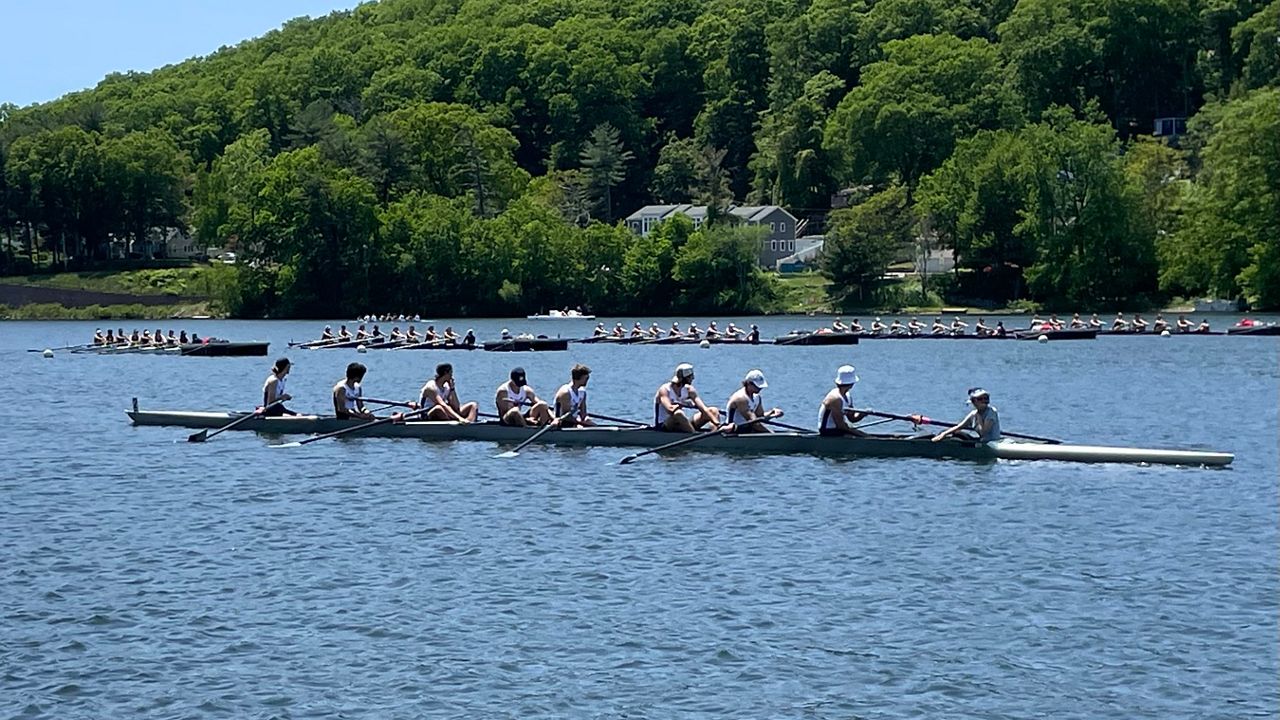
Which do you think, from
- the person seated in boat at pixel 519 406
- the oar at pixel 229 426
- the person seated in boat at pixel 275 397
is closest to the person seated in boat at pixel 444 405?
the person seated in boat at pixel 519 406

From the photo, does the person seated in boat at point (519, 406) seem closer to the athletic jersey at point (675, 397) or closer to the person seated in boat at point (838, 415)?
the athletic jersey at point (675, 397)

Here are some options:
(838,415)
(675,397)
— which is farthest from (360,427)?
(838,415)

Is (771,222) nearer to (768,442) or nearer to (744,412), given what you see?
(744,412)

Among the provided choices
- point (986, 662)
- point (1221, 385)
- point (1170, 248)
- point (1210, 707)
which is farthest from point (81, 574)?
point (1170, 248)

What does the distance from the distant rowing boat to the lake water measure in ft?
0.85

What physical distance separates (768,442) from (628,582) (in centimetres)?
999

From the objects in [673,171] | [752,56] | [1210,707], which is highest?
[752,56]

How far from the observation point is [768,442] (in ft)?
97.4

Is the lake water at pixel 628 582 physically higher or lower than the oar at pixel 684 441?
lower

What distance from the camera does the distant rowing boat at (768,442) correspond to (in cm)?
2755

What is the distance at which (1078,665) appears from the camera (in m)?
16.2

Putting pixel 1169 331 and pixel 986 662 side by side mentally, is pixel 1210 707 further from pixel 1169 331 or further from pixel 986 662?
pixel 1169 331

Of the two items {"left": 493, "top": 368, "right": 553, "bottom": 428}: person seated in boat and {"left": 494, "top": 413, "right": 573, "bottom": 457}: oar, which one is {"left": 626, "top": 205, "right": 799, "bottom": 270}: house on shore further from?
{"left": 494, "top": 413, "right": 573, "bottom": 457}: oar

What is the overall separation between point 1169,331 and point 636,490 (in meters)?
49.3
